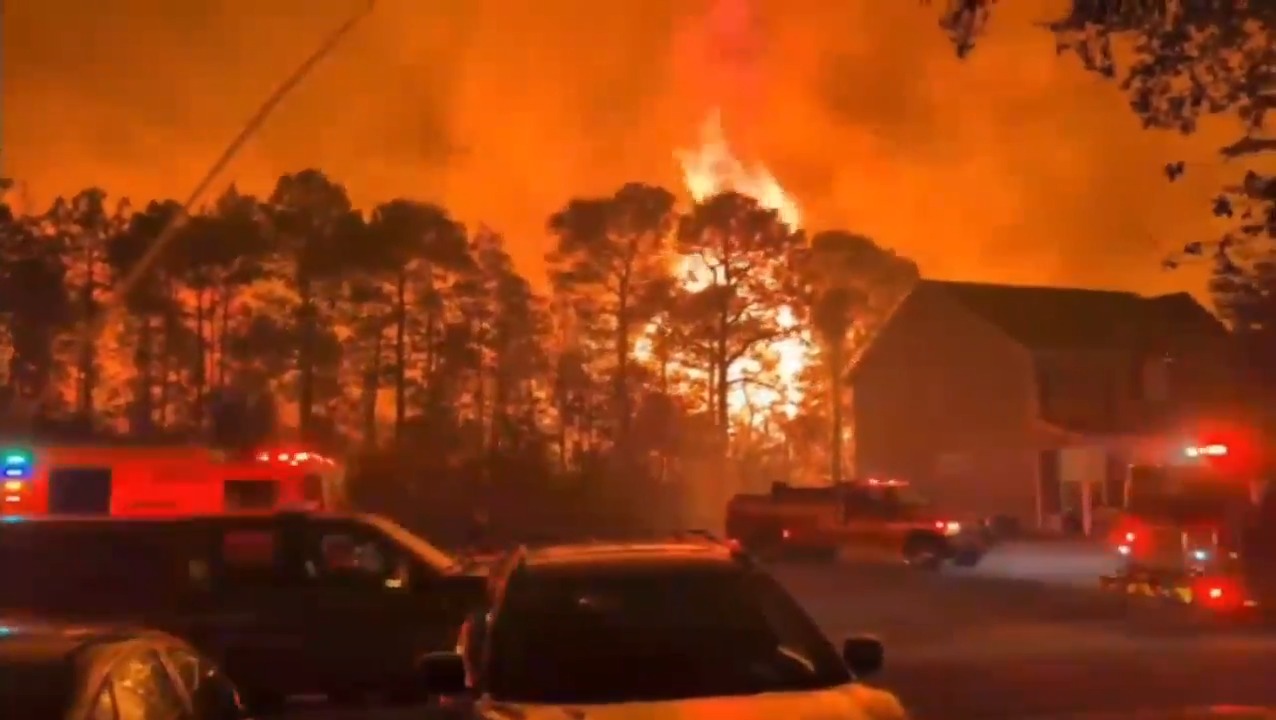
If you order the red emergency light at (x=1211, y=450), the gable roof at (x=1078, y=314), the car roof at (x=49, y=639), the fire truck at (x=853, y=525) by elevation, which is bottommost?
the car roof at (x=49, y=639)

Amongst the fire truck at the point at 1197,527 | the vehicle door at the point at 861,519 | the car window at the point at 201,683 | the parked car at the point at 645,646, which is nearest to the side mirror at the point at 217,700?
the car window at the point at 201,683

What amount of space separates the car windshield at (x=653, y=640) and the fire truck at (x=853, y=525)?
1015 inches

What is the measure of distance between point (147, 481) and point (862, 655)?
17594mm

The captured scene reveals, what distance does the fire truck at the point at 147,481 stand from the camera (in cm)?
2344

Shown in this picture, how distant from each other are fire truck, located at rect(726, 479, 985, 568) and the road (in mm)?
3726

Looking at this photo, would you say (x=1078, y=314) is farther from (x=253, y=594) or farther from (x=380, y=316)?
(x=253, y=594)

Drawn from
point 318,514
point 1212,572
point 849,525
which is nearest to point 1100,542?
point 849,525

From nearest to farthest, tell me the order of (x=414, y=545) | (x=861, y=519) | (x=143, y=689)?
(x=143, y=689) → (x=414, y=545) → (x=861, y=519)

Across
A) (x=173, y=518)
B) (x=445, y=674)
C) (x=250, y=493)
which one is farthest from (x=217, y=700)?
(x=250, y=493)

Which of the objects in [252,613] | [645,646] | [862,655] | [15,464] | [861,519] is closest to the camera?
[645,646]

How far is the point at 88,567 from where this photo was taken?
479 inches

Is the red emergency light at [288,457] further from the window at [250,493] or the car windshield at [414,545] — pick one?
the car windshield at [414,545]

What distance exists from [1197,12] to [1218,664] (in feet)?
26.4

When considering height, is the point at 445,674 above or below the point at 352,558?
below
